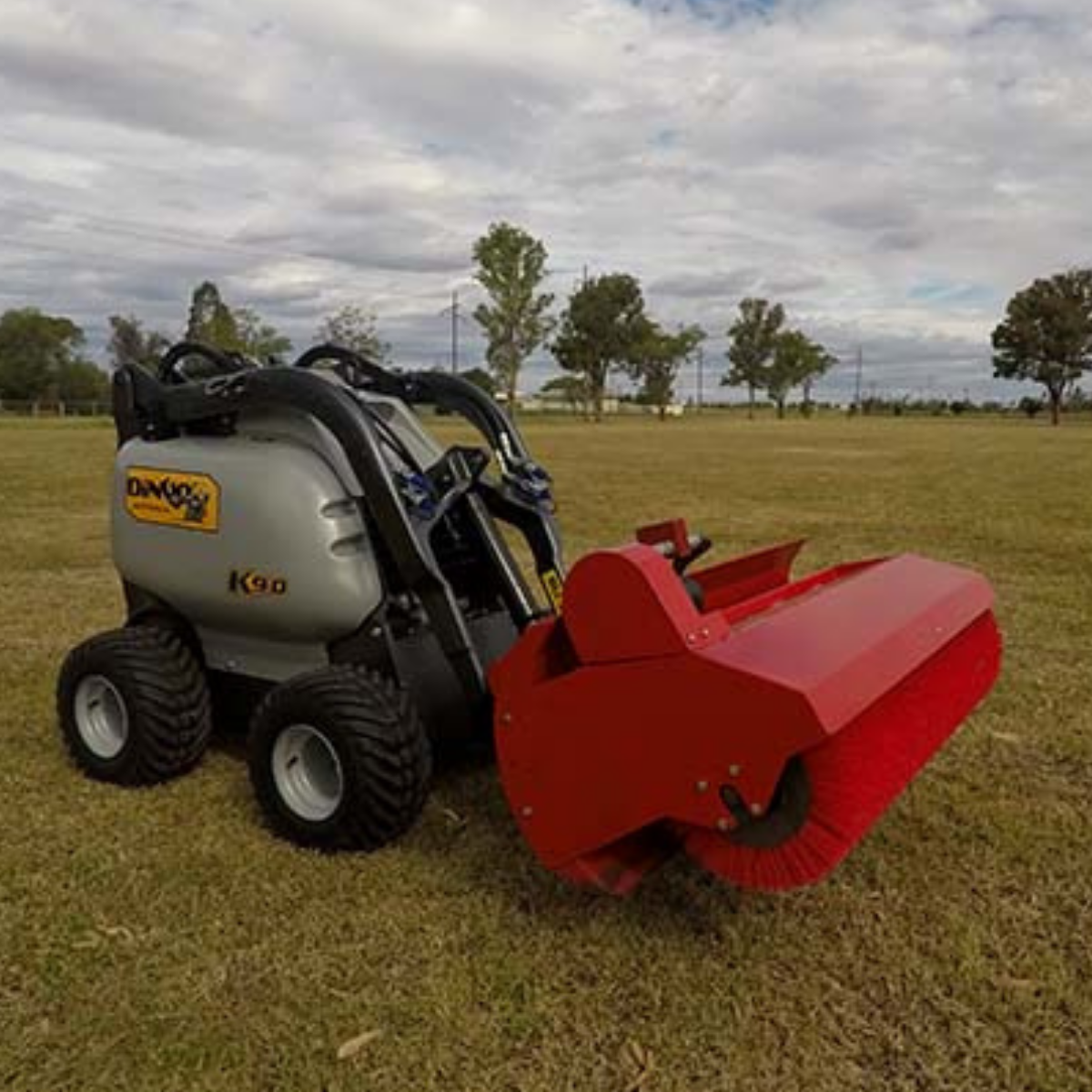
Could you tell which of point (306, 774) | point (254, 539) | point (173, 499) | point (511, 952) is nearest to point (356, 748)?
point (306, 774)

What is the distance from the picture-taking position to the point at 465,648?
321 centimetres

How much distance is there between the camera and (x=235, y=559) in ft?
11.3

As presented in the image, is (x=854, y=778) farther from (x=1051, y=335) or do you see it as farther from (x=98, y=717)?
(x=1051, y=335)

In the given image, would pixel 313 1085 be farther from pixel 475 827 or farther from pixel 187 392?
pixel 187 392

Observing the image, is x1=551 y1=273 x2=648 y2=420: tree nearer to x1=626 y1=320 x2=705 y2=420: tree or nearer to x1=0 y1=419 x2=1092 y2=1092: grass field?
x1=626 y1=320 x2=705 y2=420: tree

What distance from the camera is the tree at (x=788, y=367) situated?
91188 millimetres

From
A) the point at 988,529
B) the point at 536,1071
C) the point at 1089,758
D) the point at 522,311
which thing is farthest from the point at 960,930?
the point at 522,311

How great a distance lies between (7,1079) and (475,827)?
4.87 ft

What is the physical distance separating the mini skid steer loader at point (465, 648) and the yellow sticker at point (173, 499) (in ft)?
0.04

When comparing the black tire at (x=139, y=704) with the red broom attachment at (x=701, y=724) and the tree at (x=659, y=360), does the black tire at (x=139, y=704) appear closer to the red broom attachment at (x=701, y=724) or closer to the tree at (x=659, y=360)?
the red broom attachment at (x=701, y=724)

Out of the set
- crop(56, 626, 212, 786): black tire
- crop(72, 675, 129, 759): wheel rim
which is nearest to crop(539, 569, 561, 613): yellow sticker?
crop(56, 626, 212, 786): black tire

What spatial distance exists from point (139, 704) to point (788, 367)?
92.6 metres

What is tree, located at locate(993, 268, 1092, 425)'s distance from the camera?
68562mm

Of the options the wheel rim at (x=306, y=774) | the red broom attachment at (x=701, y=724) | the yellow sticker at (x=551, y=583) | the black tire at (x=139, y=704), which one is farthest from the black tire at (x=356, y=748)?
the yellow sticker at (x=551, y=583)
